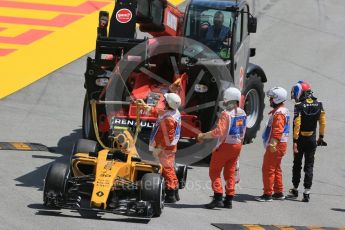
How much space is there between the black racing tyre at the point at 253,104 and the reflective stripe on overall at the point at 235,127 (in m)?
3.93

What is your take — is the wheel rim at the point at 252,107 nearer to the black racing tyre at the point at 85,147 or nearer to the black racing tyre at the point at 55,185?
the black racing tyre at the point at 85,147

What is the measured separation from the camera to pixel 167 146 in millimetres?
13094

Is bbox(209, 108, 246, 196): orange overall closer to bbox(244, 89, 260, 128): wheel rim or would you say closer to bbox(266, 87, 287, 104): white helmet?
bbox(266, 87, 287, 104): white helmet

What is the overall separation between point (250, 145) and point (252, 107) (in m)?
0.83

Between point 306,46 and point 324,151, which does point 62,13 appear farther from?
point 324,151

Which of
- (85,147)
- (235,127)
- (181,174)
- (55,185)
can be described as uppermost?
(235,127)

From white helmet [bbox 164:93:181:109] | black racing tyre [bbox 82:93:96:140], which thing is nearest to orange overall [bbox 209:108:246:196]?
white helmet [bbox 164:93:181:109]

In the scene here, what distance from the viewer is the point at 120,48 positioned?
14766 millimetres

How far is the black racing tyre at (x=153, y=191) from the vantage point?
479 inches

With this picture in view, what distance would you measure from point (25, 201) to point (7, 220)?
3.60 feet

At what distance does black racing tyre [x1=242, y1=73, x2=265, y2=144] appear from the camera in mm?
17422

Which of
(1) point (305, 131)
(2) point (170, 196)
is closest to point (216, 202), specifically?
(2) point (170, 196)

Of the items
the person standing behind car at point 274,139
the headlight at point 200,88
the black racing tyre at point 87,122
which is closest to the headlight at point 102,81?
the black racing tyre at point 87,122

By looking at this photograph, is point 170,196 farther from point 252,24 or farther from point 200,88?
point 252,24
